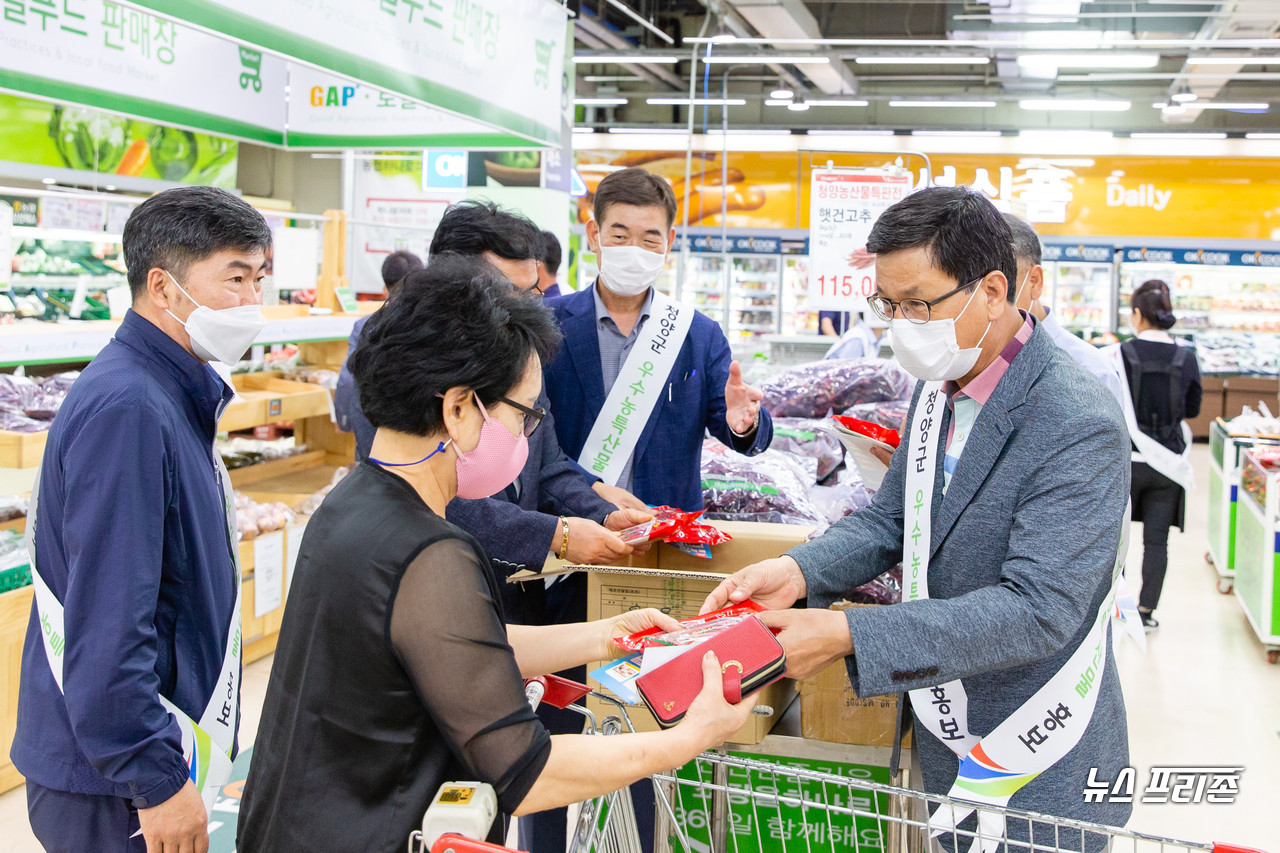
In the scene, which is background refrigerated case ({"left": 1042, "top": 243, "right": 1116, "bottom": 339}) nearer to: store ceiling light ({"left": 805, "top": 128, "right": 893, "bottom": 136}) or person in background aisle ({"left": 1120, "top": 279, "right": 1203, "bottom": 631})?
store ceiling light ({"left": 805, "top": 128, "right": 893, "bottom": 136})

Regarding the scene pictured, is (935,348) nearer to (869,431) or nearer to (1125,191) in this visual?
(869,431)

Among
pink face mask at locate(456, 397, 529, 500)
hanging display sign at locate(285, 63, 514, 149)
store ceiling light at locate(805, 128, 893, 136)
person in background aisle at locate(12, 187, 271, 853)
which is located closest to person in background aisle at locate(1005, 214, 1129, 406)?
pink face mask at locate(456, 397, 529, 500)

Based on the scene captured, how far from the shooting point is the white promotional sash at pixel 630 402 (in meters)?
2.92

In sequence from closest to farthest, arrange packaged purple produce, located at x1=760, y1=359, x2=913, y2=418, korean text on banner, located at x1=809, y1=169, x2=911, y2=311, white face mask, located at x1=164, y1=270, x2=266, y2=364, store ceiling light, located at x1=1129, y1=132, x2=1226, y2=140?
white face mask, located at x1=164, y1=270, x2=266, y2=364, packaged purple produce, located at x1=760, y1=359, x2=913, y2=418, korean text on banner, located at x1=809, y1=169, x2=911, y2=311, store ceiling light, located at x1=1129, y1=132, x2=1226, y2=140

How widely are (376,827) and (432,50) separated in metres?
3.24

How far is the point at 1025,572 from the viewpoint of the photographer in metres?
1.62

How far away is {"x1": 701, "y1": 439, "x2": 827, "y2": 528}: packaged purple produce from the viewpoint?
3094mm

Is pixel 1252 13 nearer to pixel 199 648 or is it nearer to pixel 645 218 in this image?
pixel 645 218

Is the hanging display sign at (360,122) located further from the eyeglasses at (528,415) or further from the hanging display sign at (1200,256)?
the hanging display sign at (1200,256)

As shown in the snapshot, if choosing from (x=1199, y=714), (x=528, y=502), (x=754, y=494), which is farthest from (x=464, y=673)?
(x=1199, y=714)

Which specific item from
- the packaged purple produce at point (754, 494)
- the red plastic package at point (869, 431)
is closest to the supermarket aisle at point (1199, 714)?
the packaged purple produce at point (754, 494)

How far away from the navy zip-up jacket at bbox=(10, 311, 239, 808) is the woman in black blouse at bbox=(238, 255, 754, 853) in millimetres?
440

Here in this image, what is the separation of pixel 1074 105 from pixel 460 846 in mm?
16883

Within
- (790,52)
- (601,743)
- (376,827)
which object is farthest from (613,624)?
(790,52)
